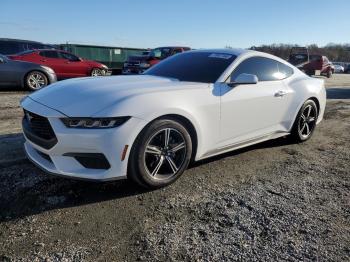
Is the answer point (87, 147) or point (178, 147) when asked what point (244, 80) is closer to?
point (178, 147)

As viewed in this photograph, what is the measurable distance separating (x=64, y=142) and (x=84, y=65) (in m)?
12.5

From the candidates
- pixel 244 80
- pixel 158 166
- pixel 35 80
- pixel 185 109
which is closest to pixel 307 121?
pixel 244 80

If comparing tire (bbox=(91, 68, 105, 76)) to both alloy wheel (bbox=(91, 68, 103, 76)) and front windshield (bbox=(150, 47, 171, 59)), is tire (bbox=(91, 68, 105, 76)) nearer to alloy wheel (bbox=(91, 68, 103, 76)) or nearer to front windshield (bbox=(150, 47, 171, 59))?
alloy wheel (bbox=(91, 68, 103, 76))

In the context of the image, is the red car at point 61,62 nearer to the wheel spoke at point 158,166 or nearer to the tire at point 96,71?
the tire at point 96,71

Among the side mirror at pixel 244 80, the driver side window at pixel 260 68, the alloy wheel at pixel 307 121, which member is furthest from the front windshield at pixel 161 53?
the side mirror at pixel 244 80

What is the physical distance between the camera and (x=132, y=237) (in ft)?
9.91

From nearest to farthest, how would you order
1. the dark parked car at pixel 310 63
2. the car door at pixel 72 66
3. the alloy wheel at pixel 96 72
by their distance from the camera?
the car door at pixel 72 66
the alloy wheel at pixel 96 72
the dark parked car at pixel 310 63

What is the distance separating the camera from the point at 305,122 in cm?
598

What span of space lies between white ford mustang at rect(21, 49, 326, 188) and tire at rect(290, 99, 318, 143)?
1.16 ft

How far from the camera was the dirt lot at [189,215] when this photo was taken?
2850 mm

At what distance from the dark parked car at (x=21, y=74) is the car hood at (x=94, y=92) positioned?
7.86 m

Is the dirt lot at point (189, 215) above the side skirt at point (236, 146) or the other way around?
the other way around

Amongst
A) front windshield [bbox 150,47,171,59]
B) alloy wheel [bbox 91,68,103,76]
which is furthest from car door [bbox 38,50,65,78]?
front windshield [bbox 150,47,171,59]

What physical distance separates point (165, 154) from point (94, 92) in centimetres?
95
